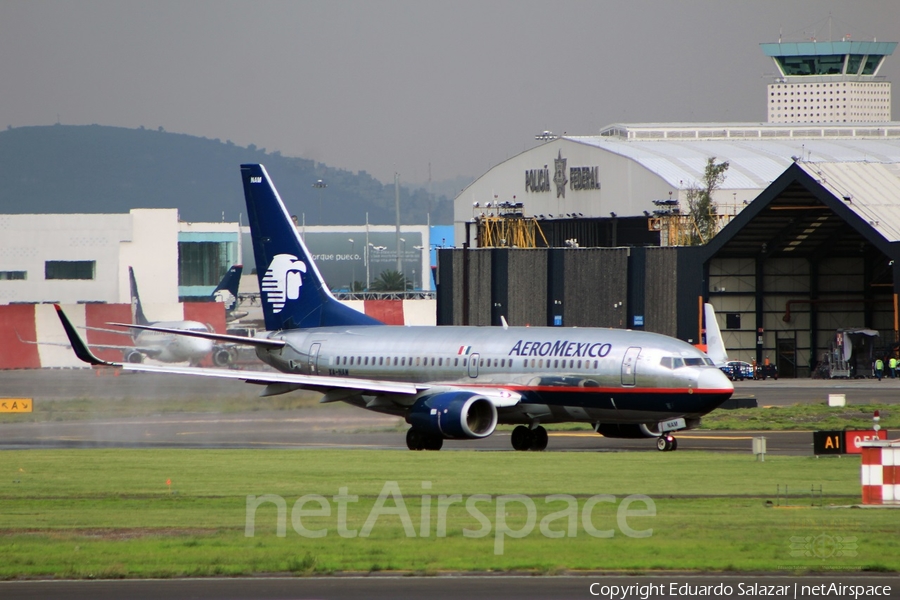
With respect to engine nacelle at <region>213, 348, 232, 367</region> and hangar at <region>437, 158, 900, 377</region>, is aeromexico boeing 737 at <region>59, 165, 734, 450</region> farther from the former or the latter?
engine nacelle at <region>213, 348, 232, 367</region>

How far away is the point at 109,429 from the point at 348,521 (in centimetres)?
2743

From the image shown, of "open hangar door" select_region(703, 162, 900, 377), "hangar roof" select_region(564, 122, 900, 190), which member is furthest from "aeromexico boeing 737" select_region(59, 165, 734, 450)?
"hangar roof" select_region(564, 122, 900, 190)

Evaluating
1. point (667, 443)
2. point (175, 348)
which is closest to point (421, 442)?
point (667, 443)

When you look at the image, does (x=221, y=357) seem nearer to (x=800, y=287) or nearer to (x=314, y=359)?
(x=800, y=287)

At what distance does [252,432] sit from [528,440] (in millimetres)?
11718

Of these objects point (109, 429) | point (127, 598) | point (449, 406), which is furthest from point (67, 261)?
point (127, 598)

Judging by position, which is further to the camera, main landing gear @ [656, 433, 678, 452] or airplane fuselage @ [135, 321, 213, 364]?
airplane fuselage @ [135, 321, 213, 364]

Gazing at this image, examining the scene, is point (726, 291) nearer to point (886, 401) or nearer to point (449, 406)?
point (886, 401)

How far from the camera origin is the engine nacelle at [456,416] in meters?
34.8

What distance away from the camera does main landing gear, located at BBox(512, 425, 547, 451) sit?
3628cm

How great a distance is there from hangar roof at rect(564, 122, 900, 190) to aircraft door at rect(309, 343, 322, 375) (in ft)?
206

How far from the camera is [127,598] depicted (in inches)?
561

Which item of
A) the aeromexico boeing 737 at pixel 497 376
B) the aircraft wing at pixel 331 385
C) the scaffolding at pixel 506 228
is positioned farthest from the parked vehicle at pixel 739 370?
the aircraft wing at pixel 331 385

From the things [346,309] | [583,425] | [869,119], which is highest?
[869,119]
